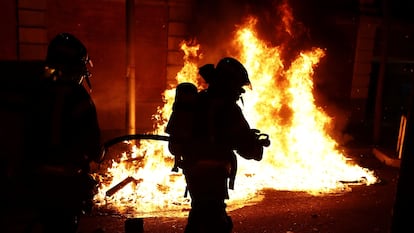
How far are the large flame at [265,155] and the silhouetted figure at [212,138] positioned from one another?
2.44 m

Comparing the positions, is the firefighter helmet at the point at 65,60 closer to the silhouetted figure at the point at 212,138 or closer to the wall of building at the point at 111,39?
the silhouetted figure at the point at 212,138

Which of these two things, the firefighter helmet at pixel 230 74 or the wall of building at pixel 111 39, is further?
the wall of building at pixel 111 39

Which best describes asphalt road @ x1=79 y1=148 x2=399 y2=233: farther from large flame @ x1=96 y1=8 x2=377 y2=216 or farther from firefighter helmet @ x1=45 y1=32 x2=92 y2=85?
firefighter helmet @ x1=45 y1=32 x2=92 y2=85

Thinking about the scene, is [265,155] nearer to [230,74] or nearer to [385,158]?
[385,158]

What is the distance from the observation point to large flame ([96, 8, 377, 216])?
22.7 ft

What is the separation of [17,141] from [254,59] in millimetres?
7136

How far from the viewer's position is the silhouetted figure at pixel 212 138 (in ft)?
12.3

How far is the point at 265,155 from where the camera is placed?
937cm

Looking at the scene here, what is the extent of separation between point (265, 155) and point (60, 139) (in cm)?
643

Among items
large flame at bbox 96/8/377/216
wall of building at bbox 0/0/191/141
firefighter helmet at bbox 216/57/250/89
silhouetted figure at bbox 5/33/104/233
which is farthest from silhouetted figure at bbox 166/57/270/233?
wall of building at bbox 0/0/191/141

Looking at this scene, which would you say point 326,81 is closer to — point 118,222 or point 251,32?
point 251,32

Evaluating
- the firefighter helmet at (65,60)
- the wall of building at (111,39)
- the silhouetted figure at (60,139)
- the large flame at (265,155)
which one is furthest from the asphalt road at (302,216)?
the wall of building at (111,39)

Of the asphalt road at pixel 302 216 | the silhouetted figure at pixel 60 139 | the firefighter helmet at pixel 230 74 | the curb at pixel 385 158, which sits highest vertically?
the firefighter helmet at pixel 230 74

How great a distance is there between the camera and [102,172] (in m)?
7.93
